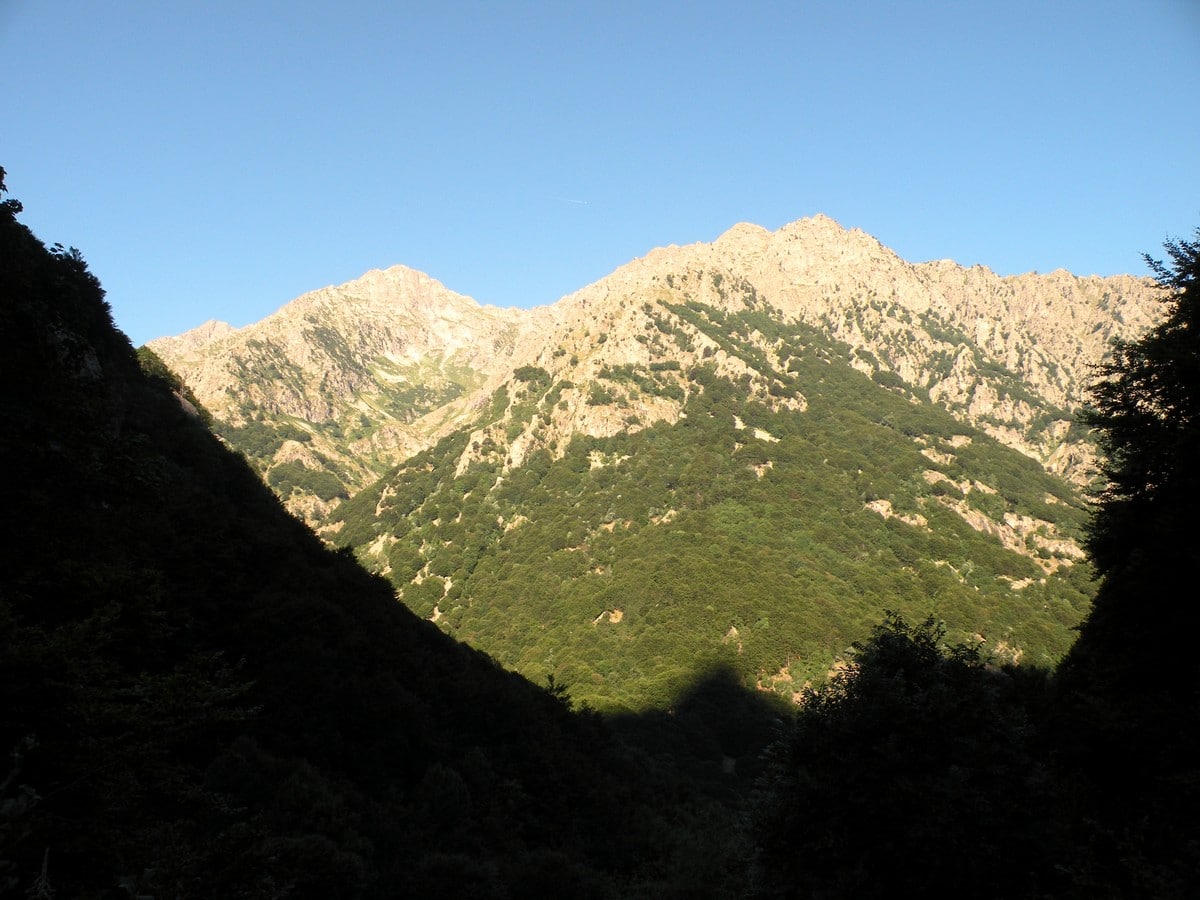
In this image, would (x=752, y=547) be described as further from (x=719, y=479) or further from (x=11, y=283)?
(x=11, y=283)

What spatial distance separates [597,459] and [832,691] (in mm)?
Answer: 155753

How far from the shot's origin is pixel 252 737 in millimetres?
25625

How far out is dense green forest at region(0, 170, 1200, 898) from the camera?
1037 cm

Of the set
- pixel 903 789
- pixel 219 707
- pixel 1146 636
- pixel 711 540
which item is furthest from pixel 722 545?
pixel 219 707

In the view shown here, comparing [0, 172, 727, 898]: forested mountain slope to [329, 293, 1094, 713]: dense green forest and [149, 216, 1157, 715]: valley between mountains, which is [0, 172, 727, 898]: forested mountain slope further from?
[149, 216, 1157, 715]: valley between mountains

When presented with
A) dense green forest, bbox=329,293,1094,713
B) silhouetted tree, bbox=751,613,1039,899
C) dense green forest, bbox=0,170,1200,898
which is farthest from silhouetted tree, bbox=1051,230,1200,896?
dense green forest, bbox=329,293,1094,713

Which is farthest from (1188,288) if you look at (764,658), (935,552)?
(935,552)

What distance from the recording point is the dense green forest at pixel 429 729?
10367 millimetres

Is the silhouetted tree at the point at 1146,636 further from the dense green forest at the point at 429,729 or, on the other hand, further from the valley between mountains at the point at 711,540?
the valley between mountains at the point at 711,540

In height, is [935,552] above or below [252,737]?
above

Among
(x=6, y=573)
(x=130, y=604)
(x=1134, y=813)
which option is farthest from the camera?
(x=1134, y=813)

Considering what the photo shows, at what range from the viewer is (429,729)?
3338cm

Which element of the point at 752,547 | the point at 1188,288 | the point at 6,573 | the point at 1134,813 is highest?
the point at 752,547

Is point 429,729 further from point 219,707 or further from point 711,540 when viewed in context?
point 711,540
